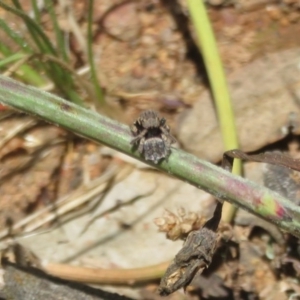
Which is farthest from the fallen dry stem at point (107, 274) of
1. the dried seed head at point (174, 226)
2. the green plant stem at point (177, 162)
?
the green plant stem at point (177, 162)

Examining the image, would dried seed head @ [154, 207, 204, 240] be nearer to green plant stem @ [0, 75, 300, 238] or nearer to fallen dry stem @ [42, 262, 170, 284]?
fallen dry stem @ [42, 262, 170, 284]

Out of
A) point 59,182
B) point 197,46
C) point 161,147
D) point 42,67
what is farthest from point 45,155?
point 161,147

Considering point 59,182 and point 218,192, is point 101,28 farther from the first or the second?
point 218,192

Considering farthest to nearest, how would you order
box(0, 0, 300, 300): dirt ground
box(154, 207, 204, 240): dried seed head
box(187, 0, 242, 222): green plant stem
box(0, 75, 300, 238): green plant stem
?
1. box(0, 0, 300, 300): dirt ground
2. box(187, 0, 242, 222): green plant stem
3. box(154, 207, 204, 240): dried seed head
4. box(0, 75, 300, 238): green plant stem

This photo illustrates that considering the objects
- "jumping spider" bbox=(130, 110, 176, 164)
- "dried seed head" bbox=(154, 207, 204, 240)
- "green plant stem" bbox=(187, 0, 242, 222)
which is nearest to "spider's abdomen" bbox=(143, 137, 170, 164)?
"jumping spider" bbox=(130, 110, 176, 164)

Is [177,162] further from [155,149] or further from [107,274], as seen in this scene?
[107,274]

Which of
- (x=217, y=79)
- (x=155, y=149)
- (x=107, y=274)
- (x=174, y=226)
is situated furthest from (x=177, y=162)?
(x=107, y=274)
